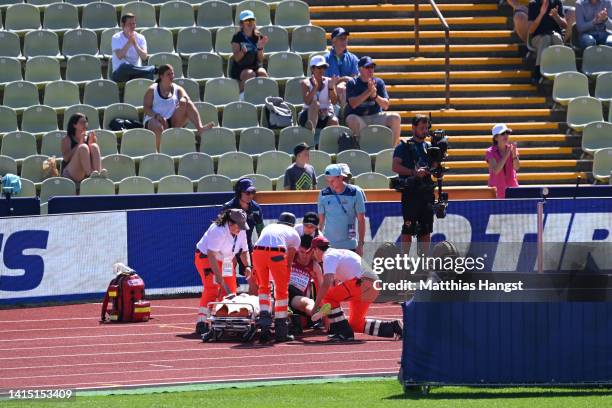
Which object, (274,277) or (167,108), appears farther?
(167,108)

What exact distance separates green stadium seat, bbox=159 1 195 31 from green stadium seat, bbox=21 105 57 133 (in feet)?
9.91

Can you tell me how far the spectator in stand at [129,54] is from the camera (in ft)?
76.5

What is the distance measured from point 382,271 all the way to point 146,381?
312 cm

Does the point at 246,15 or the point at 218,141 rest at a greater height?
the point at 246,15

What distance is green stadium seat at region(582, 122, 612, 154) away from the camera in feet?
77.7

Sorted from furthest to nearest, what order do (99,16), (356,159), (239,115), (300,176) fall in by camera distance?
(99,16) < (239,115) < (356,159) < (300,176)

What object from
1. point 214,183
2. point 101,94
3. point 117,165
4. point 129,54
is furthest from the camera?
point 129,54

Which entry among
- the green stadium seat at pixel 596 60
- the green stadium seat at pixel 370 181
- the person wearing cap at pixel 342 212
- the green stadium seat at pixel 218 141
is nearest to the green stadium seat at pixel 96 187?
the green stadium seat at pixel 218 141

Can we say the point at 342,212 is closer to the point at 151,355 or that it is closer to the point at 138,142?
the point at 151,355

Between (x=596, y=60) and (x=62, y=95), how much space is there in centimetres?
875

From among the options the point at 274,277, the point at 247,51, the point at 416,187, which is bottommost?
the point at 274,277

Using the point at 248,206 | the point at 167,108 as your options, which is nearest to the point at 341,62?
the point at 167,108

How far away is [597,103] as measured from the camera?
949 inches

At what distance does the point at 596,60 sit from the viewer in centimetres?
2516
